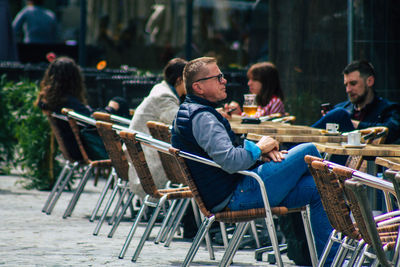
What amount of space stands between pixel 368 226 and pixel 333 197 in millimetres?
331

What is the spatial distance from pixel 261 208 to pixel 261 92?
3.69 m

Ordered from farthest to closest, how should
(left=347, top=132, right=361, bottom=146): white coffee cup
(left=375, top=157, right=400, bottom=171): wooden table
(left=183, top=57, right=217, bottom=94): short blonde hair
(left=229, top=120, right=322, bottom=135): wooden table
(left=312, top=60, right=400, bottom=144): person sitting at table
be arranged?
(left=312, top=60, right=400, bottom=144): person sitting at table < (left=229, top=120, right=322, bottom=135): wooden table < (left=347, top=132, right=361, bottom=146): white coffee cup < (left=183, top=57, right=217, bottom=94): short blonde hair < (left=375, top=157, right=400, bottom=171): wooden table

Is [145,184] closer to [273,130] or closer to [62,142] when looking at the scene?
[273,130]

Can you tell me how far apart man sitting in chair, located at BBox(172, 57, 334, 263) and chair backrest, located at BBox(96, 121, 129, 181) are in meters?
1.62

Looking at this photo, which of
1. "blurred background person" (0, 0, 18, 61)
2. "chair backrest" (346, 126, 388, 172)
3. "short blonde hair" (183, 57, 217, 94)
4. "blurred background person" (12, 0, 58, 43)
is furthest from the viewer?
"blurred background person" (12, 0, 58, 43)

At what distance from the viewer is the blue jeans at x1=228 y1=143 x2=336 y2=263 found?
15.4 ft

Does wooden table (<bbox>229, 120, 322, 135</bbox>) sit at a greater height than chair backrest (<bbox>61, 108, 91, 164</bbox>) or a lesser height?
greater

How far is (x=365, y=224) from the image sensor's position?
354 cm

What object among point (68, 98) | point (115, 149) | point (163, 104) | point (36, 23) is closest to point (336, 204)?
point (115, 149)

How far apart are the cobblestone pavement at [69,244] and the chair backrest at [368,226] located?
187cm

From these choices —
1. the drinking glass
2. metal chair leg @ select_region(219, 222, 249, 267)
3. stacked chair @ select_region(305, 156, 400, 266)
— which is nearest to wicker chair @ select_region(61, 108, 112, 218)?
the drinking glass

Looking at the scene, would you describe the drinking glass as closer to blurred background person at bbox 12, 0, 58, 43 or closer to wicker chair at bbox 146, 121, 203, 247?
wicker chair at bbox 146, 121, 203, 247

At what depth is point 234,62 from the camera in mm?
12062

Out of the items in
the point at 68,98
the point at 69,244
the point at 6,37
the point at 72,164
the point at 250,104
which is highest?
the point at 6,37
